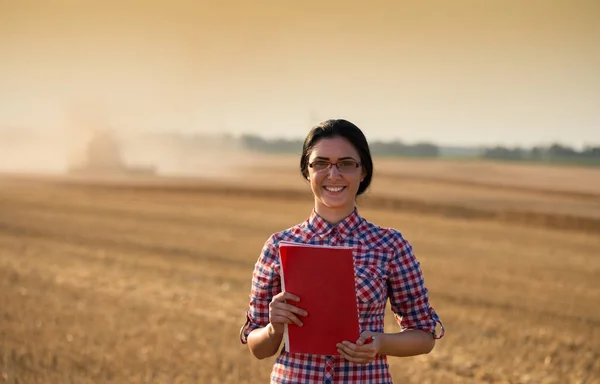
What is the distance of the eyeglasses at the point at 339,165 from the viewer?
10.2 ft

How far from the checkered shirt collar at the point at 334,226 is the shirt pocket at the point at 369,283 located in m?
0.15

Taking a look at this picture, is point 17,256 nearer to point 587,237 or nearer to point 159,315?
point 159,315

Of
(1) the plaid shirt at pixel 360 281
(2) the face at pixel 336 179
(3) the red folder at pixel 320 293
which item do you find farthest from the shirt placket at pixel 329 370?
(2) the face at pixel 336 179

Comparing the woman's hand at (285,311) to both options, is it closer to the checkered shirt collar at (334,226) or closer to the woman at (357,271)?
the woman at (357,271)

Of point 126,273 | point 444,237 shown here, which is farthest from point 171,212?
point 126,273

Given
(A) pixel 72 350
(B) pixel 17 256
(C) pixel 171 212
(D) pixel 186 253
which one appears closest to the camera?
(A) pixel 72 350

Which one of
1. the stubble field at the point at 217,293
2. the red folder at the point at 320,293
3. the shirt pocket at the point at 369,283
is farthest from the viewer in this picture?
the stubble field at the point at 217,293

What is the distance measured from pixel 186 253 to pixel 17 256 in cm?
365

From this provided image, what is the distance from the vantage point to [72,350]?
902 cm

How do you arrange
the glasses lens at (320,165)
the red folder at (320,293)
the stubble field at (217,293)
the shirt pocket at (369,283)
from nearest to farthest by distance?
1. the red folder at (320,293)
2. the shirt pocket at (369,283)
3. the glasses lens at (320,165)
4. the stubble field at (217,293)


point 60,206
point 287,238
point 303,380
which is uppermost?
point 287,238

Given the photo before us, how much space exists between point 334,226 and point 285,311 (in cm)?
40

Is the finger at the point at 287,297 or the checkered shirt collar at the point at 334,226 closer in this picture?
the finger at the point at 287,297

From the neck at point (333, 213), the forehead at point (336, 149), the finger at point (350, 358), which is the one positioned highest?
the forehead at point (336, 149)
